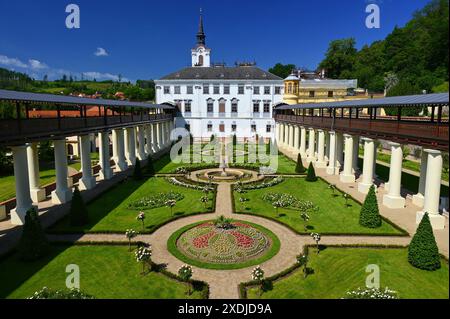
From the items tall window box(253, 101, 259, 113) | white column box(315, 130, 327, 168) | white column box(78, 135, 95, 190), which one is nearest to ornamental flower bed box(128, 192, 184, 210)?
white column box(78, 135, 95, 190)

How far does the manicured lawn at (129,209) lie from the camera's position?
17.6 m

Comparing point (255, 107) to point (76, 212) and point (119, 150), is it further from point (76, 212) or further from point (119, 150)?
point (76, 212)

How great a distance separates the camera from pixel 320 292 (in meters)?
11.3

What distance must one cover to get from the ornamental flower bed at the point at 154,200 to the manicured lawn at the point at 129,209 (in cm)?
40

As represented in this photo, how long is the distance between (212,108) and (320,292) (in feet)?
175

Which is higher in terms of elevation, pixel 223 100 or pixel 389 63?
pixel 389 63

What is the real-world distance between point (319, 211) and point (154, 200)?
1115cm

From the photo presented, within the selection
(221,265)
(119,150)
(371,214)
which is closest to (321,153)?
(371,214)

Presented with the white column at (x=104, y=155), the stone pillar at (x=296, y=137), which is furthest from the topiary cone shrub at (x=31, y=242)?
the stone pillar at (x=296, y=137)

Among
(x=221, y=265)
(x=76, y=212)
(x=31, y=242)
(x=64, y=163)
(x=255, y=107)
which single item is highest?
(x=255, y=107)

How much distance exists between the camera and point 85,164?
82.8 feet

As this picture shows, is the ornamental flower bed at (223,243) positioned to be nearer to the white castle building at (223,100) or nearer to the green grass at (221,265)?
the green grass at (221,265)

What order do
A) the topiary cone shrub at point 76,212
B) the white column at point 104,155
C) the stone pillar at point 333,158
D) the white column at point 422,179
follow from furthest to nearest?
1. the stone pillar at point 333,158
2. the white column at point 104,155
3. the white column at point 422,179
4. the topiary cone shrub at point 76,212
